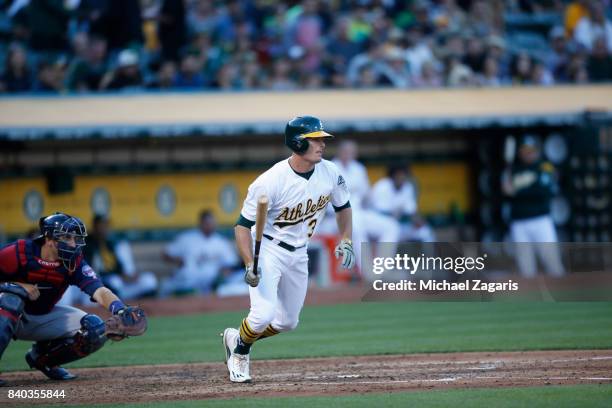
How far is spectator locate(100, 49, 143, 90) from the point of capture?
14586mm

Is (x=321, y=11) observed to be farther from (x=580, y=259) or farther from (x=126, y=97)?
(x=580, y=259)

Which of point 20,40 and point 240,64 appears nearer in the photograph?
point 20,40

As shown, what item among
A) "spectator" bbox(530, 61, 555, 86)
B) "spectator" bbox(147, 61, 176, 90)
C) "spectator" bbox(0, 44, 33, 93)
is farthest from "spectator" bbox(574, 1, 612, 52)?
"spectator" bbox(0, 44, 33, 93)

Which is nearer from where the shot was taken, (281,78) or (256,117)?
(256,117)

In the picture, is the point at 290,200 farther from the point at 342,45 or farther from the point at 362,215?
the point at 342,45

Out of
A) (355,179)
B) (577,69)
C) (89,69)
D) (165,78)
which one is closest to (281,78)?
(165,78)

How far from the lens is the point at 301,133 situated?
7.68m

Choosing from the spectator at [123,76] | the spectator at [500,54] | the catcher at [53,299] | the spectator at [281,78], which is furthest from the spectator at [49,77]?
the catcher at [53,299]

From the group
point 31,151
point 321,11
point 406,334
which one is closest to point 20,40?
point 31,151

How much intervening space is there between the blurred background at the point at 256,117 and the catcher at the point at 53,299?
5.90m

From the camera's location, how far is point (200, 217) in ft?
50.1

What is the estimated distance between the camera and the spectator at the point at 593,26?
18.2m

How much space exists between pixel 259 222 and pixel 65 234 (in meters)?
1.36

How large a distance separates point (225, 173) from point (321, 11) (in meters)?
2.89
